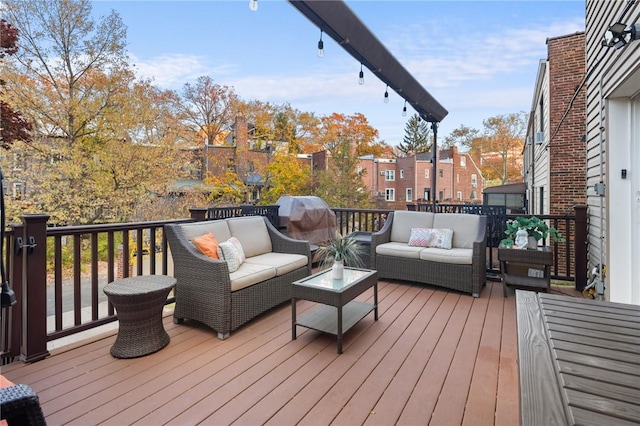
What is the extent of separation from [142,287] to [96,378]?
65 cm

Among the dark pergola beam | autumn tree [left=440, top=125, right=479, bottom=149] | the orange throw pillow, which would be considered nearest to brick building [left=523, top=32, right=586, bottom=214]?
the dark pergola beam

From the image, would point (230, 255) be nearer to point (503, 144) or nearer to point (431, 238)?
point (431, 238)

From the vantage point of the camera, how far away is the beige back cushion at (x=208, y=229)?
10.6ft

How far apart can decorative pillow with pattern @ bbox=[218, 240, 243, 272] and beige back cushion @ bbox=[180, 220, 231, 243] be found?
9.1 inches

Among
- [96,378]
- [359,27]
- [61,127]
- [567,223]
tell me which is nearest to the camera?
[96,378]

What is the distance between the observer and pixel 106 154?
1011 cm

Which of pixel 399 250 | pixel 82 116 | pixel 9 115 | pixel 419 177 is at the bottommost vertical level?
pixel 399 250

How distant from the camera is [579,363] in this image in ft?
4.13

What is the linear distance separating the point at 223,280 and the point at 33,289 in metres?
1.34

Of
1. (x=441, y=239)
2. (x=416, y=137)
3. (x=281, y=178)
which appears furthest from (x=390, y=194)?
(x=441, y=239)

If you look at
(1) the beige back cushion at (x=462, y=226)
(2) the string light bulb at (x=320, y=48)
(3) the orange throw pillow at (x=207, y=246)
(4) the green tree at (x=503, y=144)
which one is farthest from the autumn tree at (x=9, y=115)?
(4) the green tree at (x=503, y=144)

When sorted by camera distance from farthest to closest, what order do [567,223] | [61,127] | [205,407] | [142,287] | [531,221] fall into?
1. [61,127]
2. [567,223]
3. [531,221]
4. [142,287]
5. [205,407]

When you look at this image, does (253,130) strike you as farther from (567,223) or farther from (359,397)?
(359,397)

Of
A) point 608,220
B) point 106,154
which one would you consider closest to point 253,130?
point 106,154
